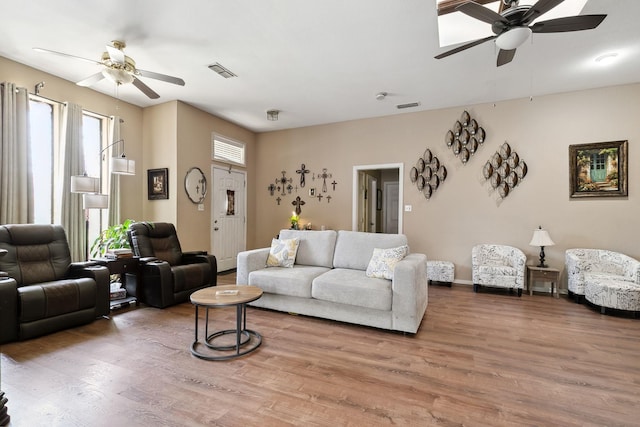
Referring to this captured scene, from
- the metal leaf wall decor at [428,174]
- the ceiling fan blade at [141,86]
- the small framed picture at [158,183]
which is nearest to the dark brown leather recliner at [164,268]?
the small framed picture at [158,183]

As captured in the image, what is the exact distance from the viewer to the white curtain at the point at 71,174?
3977 mm

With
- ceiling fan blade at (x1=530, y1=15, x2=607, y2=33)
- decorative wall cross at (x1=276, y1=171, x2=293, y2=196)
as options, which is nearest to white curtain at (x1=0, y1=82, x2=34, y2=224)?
decorative wall cross at (x1=276, y1=171, x2=293, y2=196)

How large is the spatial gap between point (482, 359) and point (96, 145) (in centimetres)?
568

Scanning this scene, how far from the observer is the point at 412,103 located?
15.9 ft

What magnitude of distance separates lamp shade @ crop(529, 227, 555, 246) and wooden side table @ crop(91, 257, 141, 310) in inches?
213

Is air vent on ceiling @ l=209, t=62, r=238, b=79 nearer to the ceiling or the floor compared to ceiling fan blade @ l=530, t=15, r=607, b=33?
nearer to the ceiling

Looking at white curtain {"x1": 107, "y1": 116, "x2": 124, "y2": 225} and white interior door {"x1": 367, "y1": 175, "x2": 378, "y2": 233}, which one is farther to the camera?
white interior door {"x1": 367, "y1": 175, "x2": 378, "y2": 233}

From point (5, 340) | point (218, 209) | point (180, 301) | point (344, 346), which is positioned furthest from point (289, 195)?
point (5, 340)

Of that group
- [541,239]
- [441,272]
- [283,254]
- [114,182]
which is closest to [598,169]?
[541,239]

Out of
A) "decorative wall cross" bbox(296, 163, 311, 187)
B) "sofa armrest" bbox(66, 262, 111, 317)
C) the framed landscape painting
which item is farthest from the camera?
"decorative wall cross" bbox(296, 163, 311, 187)

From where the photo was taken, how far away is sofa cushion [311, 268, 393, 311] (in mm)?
2824

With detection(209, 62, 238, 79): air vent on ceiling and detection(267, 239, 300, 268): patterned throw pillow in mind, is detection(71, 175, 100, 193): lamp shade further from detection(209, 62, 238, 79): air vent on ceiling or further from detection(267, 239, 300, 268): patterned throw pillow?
detection(267, 239, 300, 268): patterned throw pillow

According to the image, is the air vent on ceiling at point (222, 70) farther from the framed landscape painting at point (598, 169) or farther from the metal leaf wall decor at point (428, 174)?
the framed landscape painting at point (598, 169)

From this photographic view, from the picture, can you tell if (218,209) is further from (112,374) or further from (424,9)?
(424,9)
